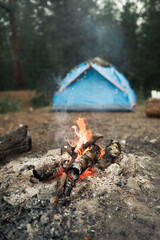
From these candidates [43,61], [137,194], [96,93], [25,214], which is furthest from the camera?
[43,61]

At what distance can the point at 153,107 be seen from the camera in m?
6.95

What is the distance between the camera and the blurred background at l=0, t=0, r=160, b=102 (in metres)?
13.7

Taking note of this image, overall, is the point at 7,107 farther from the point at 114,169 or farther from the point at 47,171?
the point at 114,169

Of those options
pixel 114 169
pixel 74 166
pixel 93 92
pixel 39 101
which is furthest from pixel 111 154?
pixel 39 101

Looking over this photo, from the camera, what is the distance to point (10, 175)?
3012mm

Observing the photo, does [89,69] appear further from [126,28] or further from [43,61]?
[43,61]

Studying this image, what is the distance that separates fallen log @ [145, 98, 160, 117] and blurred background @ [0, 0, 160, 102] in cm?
545

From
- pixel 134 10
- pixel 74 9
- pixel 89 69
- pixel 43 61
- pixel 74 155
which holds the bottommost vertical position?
pixel 74 155

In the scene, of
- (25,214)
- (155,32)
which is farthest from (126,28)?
(25,214)

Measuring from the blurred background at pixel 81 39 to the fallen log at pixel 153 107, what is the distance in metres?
5.45

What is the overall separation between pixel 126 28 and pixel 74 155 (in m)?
14.9

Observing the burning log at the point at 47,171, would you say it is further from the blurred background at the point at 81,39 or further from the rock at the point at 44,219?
the blurred background at the point at 81,39

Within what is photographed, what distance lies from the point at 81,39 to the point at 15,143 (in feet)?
50.5

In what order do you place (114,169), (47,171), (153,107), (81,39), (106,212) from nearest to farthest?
(106,212), (47,171), (114,169), (153,107), (81,39)
